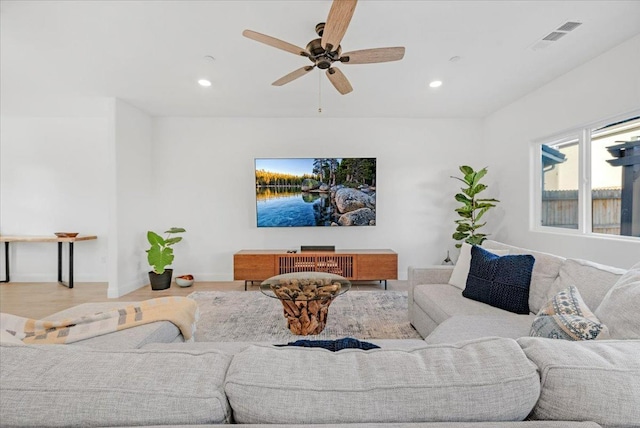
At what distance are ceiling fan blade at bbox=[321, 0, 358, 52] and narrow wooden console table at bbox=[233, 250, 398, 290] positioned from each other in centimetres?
286

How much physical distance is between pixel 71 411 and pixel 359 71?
3387 millimetres

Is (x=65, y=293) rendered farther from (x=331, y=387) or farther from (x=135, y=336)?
(x=331, y=387)

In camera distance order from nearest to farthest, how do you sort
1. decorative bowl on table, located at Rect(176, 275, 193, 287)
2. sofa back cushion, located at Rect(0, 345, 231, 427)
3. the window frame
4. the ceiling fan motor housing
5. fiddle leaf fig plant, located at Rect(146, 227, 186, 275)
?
sofa back cushion, located at Rect(0, 345, 231, 427) → the ceiling fan motor housing → the window frame → fiddle leaf fig plant, located at Rect(146, 227, 186, 275) → decorative bowl on table, located at Rect(176, 275, 193, 287)

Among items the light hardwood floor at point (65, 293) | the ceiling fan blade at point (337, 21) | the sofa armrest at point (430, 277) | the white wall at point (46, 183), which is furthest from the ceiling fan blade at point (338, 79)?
the white wall at point (46, 183)

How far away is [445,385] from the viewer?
24.7 inches

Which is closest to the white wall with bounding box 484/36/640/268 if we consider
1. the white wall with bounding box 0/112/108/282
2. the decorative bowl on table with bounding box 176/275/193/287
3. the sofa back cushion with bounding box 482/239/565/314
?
the sofa back cushion with bounding box 482/239/565/314

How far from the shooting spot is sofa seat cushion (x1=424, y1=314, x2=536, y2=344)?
1.76 metres

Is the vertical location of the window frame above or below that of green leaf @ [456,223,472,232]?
above

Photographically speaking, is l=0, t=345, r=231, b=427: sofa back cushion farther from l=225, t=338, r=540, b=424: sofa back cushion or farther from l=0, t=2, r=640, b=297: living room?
l=0, t=2, r=640, b=297: living room

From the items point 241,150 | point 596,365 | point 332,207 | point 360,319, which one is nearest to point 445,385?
point 596,365

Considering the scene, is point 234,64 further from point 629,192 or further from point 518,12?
point 629,192

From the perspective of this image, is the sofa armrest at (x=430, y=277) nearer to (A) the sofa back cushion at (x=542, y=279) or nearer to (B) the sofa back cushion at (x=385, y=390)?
(A) the sofa back cushion at (x=542, y=279)

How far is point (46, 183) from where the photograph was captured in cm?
497

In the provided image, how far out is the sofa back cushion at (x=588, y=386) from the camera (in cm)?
61
